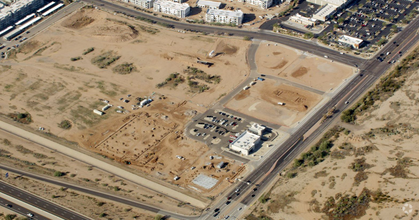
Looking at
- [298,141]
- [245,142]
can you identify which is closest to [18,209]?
[245,142]

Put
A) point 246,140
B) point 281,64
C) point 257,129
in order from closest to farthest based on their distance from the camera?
point 246,140
point 257,129
point 281,64

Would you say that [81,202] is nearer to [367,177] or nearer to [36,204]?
[36,204]

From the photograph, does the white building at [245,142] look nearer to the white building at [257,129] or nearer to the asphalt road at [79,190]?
the white building at [257,129]

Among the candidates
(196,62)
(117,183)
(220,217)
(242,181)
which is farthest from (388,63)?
(117,183)

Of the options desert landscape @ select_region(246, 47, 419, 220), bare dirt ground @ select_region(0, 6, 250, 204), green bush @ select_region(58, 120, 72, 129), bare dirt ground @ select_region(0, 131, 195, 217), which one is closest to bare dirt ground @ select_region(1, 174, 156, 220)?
bare dirt ground @ select_region(0, 131, 195, 217)

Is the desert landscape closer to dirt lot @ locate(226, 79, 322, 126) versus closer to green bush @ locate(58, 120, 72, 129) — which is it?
dirt lot @ locate(226, 79, 322, 126)

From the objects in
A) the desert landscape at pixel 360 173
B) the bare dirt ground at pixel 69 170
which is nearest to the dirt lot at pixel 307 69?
the desert landscape at pixel 360 173
